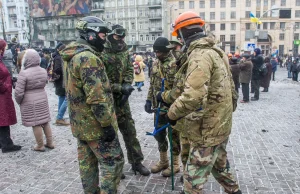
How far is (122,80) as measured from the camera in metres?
4.03

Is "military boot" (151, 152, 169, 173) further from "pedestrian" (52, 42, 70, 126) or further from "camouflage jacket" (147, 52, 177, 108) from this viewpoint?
"pedestrian" (52, 42, 70, 126)

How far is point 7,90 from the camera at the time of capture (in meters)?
5.25

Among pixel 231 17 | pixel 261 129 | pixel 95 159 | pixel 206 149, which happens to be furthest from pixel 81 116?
pixel 231 17

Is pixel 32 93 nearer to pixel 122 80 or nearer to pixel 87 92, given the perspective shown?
pixel 122 80

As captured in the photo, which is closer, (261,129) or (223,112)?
(223,112)

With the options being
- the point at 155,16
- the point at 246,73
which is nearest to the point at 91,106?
the point at 246,73

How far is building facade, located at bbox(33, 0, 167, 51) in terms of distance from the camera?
67.8 metres

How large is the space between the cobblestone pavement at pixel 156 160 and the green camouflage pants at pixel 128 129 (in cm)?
34

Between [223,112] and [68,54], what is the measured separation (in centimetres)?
169

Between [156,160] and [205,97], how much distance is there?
263cm

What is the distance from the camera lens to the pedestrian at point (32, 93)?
4991 millimetres

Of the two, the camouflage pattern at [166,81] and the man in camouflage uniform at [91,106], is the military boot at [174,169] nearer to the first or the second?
the camouflage pattern at [166,81]

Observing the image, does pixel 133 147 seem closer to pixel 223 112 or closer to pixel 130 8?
pixel 223 112

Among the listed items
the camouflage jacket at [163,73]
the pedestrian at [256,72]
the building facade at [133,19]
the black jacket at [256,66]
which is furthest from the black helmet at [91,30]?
the building facade at [133,19]
